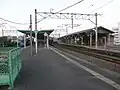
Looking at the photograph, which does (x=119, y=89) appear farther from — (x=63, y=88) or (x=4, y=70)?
(x=4, y=70)

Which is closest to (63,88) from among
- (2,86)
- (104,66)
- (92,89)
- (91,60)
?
(92,89)

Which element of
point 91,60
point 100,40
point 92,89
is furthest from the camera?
point 100,40

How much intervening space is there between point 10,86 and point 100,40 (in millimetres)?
59737

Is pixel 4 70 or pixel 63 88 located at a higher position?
pixel 4 70

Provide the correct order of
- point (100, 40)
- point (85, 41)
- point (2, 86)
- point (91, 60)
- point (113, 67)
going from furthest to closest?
point (85, 41)
point (100, 40)
point (91, 60)
point (113, 67)
point (2, 86)

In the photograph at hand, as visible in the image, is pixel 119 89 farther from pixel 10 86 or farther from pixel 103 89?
pixel 10 86

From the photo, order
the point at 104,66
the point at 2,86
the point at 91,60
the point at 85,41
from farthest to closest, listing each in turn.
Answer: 1. the point at 85,41
2. the point at 91,60
3. the point at 104,66
4. the point at 2,86

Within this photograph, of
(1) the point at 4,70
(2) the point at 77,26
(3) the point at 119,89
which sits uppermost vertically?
(2) the point at 77,26

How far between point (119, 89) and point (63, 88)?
217cm

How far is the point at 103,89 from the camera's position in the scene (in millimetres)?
8445

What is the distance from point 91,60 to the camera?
19531 millimetres

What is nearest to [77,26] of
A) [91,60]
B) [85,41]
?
[85,41]

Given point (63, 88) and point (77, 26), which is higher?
point (77, 26)

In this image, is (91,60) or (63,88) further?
(91,60)
